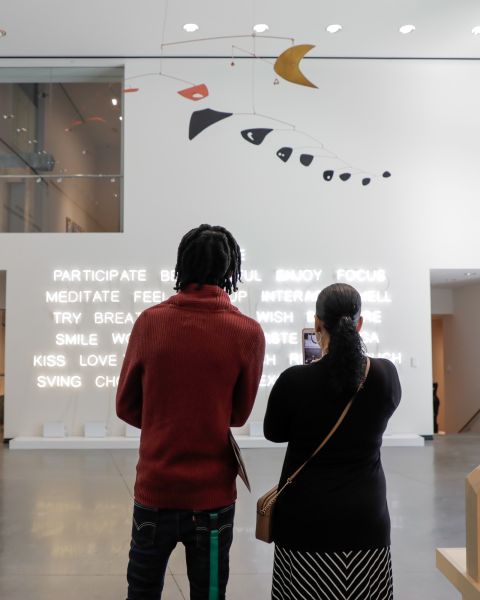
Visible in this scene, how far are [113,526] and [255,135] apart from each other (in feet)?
20.3

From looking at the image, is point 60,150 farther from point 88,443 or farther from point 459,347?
point 459,347

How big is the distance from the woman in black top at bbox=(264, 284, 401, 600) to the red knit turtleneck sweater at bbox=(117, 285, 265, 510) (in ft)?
0.57

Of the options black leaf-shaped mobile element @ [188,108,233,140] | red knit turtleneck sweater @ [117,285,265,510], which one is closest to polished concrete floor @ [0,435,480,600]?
red knit turtleneck sweater @ [117,285,265,510]

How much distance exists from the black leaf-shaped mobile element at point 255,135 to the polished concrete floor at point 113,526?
454 cm

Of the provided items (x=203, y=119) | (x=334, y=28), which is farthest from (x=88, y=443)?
(x=334, y=28)

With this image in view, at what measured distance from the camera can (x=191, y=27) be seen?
26.5 feet

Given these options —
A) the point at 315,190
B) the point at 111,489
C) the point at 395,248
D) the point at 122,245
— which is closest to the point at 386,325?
the point at 395,248

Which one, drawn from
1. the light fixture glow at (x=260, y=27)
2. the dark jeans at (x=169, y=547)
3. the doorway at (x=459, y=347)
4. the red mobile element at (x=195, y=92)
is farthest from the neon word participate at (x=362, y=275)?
the dark jeans at (x=169, y=547)

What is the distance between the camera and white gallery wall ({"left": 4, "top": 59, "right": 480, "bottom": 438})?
8477 mm

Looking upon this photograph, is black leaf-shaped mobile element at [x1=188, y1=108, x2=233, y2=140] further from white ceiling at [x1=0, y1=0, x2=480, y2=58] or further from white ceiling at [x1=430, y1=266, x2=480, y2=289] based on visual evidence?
white ceiling at [x1=430, y1=266, x2=480, y2=289]

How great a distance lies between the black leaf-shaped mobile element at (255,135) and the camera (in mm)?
8789

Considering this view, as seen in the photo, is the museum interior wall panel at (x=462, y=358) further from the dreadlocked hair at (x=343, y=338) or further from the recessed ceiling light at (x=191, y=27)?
the dreadlocked hair at (x=343, y=338)

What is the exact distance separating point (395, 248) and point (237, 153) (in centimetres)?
273

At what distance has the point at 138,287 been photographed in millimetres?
8523
